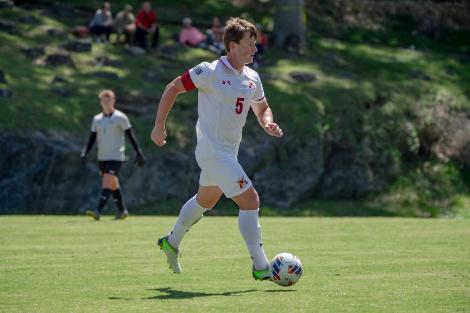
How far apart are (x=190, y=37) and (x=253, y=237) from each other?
23801 mm

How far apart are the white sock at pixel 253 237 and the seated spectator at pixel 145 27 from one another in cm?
2279

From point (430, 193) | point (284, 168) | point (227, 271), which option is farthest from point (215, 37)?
point (227, 271)

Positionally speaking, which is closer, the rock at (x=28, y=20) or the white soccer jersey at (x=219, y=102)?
the white soccer jersey at (x=219, y=102)

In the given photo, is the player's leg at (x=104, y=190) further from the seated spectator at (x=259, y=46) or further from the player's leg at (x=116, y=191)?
the seated spectator at (x=259, y=46)

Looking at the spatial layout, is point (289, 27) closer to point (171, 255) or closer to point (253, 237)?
point (171, 255)

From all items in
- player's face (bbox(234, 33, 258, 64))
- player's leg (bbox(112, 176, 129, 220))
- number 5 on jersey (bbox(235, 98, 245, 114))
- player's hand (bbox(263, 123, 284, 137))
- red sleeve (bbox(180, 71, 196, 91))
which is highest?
player's face (bbox(234, 33, 258, 64))

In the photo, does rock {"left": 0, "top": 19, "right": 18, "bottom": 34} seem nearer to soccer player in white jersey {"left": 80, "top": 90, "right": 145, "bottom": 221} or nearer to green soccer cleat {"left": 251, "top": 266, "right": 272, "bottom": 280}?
soccer player in white jersey {"left": 80, "top": 90, "right": 145, "bottom": 221}

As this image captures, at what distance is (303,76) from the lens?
31906mm

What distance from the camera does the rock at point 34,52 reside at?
3081 cm


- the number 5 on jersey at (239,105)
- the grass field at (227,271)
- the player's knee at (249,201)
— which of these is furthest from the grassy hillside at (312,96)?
the player's knee at (249,201)

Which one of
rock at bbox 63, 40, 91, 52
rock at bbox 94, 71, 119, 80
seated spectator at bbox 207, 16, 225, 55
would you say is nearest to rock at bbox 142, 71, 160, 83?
rock at bbox 94, 71, 119, 80

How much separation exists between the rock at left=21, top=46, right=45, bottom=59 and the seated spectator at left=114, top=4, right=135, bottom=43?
101 inches

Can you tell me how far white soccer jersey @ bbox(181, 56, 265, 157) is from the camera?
991 centimetres

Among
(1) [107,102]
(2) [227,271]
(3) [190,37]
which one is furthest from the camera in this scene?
(3) [190,37]
